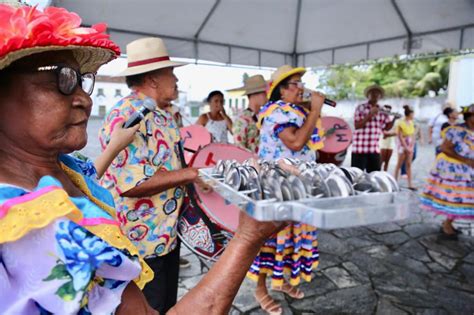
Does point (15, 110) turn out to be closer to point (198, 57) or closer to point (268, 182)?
point (268, 182)

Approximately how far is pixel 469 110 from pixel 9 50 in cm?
523

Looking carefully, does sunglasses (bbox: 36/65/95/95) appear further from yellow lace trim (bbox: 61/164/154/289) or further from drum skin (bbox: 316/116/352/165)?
drum skin (bbox: 316/116/352/165)

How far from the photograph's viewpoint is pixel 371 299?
309cm

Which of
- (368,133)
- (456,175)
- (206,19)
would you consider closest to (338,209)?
(456,175)

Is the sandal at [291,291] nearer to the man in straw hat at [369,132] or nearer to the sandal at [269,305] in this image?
the sandal at [269,305]

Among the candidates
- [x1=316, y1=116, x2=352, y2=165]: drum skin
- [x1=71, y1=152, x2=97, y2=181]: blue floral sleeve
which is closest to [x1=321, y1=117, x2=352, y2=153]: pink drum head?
[x1=316, y1=116, x2=352, y2=165]: drum skin

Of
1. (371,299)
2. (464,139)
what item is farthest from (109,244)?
(464,139)

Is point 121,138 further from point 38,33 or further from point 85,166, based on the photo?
point 38,33

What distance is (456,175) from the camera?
4.59 metres

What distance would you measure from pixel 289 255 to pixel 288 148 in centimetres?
102

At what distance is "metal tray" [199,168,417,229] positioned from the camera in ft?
2.35

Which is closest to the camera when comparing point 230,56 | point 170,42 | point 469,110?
point 469,110

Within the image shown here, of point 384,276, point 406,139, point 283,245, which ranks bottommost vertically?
point 384,276

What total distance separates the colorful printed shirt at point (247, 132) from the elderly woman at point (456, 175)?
250 cm
